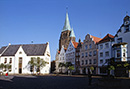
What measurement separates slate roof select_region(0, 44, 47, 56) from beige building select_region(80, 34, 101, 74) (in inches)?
719

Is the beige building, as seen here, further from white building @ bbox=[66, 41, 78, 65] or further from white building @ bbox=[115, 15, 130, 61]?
white building @ bbox=[115, 15, 130, 61]

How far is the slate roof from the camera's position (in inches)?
2653

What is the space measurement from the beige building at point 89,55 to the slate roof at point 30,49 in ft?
59.9

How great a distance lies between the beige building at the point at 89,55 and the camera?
53.5 meters

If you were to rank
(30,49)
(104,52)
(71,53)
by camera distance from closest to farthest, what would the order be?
(104,52) → (71,53) → (30,49)

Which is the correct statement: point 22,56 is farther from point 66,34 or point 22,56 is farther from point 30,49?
point 66,34

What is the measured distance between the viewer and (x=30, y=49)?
70.0 metres

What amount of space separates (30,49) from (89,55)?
93.2 feet

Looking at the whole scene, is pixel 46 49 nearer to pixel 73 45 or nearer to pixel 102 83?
pixel 73 45

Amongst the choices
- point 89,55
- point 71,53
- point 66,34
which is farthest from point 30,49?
point 66,34

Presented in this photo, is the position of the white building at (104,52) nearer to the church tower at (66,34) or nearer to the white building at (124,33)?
the white building at (124,33)

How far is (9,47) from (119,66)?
51.8 meters

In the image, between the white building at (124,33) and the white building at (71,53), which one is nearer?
the white building at (124,33)

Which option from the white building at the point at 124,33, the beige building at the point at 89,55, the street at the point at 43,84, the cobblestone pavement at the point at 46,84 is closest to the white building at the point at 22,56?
the beige building at the point at 89,55
